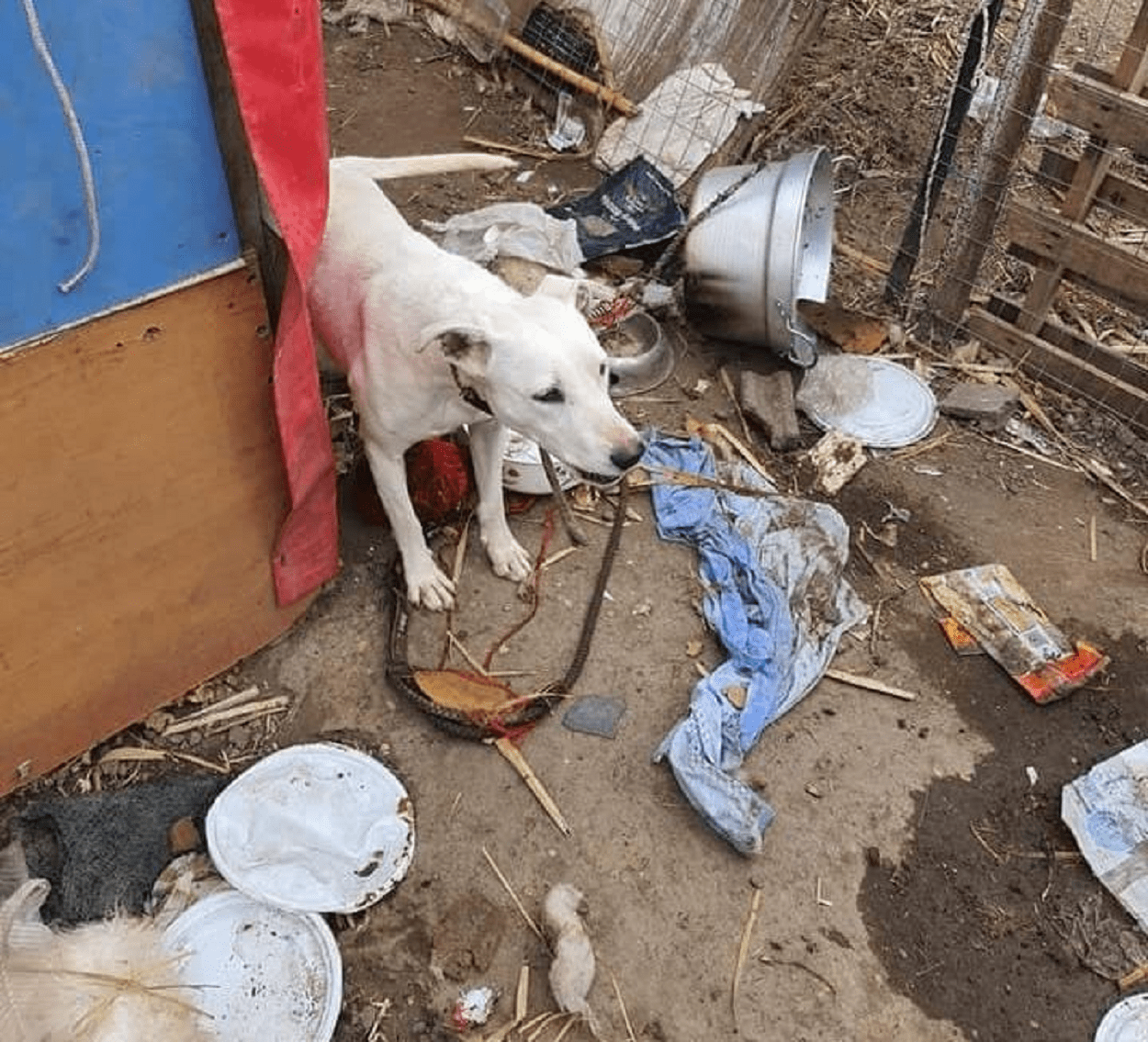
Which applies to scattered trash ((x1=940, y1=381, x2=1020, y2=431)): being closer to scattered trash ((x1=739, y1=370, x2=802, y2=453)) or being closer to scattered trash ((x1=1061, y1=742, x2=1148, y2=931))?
scattered trash ((x1=739, y1=370, x2=802, y2=453))

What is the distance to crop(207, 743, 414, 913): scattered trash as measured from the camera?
3256 mm

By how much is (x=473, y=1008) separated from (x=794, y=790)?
1.28 metres

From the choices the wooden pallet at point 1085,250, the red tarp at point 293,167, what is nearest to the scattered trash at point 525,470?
the red tarp at point 293,167

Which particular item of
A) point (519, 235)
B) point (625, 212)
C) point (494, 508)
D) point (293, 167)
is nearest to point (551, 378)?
point (293, 167)

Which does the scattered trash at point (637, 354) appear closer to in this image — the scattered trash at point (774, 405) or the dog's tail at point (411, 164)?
the scattered trash at point (774, 405)

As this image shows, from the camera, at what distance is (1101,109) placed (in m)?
4.66

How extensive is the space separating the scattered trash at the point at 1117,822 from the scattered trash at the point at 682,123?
3.95 m

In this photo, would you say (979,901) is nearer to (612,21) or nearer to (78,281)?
(78,281)

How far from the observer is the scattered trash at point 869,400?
5020 millimetres

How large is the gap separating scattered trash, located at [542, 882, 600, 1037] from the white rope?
2.20 m

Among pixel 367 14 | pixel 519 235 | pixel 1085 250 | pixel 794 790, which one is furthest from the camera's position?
pixel 367 14

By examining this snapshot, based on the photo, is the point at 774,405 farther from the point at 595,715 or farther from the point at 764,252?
the point at 595,715

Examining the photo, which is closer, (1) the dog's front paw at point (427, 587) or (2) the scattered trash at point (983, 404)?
(1) the dog's front paw at point (427, 587)

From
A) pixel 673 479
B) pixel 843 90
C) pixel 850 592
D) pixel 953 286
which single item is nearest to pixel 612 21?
pixel 843 90
